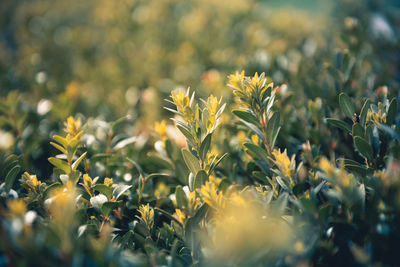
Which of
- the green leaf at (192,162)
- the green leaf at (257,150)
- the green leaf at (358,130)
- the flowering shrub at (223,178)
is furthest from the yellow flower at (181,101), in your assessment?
the green leaf at (358,130)

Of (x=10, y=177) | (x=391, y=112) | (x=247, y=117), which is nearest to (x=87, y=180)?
(x=10, y=177)

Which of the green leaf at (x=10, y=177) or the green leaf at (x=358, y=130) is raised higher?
the green leaf at (x=358, y=130)

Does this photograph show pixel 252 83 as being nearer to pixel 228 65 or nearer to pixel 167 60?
pixel 228 65

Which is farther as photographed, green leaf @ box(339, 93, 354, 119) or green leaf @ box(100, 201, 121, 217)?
green leaf @ box(339, 93, 354, 119)

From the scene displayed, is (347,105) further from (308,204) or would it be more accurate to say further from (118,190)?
(118,190)

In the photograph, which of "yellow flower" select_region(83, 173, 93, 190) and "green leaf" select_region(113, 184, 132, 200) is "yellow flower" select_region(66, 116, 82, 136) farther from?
"green leaf" select_region(113, 184, 132, 200)

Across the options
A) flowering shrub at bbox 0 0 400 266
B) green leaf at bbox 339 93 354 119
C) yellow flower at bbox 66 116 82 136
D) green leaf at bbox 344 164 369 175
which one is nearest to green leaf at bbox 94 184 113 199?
flowering shrub at bbox 0 0 400 266

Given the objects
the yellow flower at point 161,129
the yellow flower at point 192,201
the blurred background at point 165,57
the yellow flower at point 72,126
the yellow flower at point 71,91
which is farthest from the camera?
the yellow flower at point 71,91

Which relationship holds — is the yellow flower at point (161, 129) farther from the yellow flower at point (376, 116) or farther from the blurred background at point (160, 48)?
the yellow flower at point (376, 116)
